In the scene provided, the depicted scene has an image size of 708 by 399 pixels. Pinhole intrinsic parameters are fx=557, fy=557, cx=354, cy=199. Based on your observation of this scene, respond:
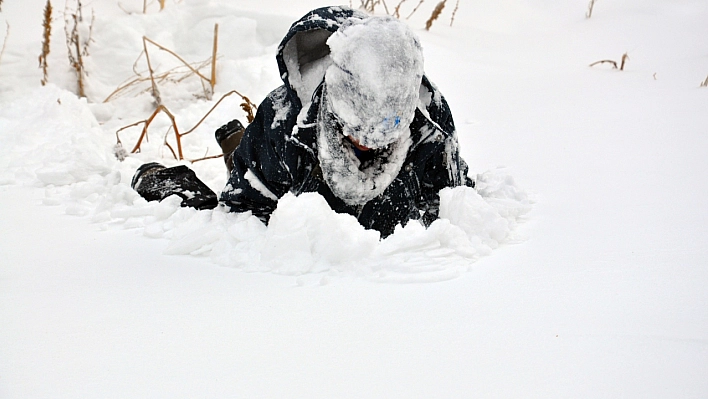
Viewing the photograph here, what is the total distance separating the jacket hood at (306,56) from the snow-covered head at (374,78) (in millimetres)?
229

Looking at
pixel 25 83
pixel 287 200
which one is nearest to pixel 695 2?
pixel 287 200

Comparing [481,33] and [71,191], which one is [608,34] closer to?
[481,33]

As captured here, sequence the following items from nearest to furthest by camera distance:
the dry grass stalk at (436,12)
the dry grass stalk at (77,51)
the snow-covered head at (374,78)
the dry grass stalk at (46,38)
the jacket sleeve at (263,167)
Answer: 1. the snow-covered head at (374,78)
2. the jacket sleeve at (263,167)
3. the dry grass stalk at (46,38)
4. the dry grass stalk at (77,51)
5. the dry grass stalk at (436,12)

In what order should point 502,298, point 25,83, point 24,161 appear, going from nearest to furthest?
point 502,298 → point 24,161 → point 25,83

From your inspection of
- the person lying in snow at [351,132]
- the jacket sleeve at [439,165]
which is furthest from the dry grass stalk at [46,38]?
the jacket sleeve at [439,165]

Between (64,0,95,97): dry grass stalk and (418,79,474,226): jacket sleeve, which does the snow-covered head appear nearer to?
(418,79,474,226): jacket sleeve

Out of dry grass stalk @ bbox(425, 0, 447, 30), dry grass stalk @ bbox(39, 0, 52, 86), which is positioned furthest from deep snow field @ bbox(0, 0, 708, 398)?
dry grass stalk @ bbox(425, 0, 447, 30)

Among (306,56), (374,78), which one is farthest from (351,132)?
(306,56)

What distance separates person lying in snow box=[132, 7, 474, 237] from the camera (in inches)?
45.8

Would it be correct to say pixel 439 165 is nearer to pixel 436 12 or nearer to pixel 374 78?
pixel 374 78

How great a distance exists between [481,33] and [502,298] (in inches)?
148

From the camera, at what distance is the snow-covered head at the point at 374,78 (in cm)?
114

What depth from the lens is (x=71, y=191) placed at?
1.75m

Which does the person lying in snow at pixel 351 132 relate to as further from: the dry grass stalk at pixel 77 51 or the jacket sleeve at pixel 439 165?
the dry grass stalk at pixel 77 51
